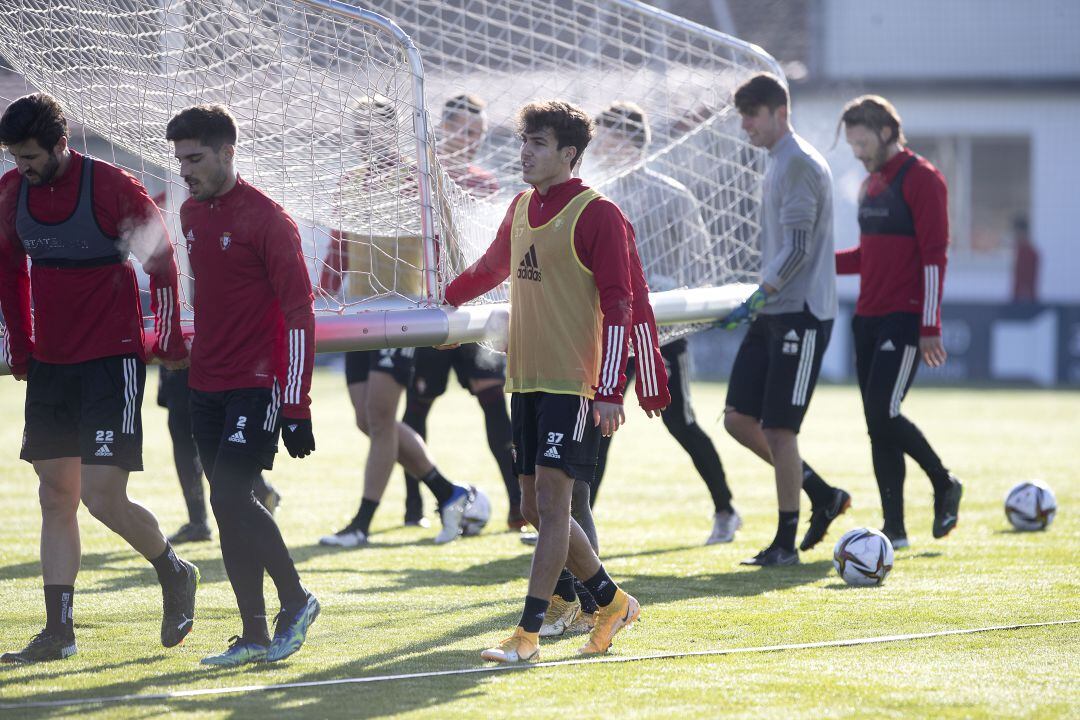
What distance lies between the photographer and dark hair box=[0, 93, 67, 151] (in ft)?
17.6

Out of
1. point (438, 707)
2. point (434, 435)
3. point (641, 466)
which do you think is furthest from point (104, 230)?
point (434, 435)

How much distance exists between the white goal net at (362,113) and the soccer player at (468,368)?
0.07 ft

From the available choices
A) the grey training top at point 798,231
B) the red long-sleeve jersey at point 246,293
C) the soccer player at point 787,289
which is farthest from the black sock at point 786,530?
the red long-sleeve jersey at point 246,293

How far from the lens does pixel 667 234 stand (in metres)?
8.27

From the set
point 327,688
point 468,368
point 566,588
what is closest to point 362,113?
point 566,588

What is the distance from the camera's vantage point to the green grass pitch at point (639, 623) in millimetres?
4898

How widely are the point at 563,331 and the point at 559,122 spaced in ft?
2.41

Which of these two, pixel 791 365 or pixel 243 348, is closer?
pixel 243 348

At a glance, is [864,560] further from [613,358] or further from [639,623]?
[613,358]

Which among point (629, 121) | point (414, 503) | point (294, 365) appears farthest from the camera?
point (414, 503)

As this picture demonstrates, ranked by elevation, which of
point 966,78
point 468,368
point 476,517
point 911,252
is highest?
point 966,78

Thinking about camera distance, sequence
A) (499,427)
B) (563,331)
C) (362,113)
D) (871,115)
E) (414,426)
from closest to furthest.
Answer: (563,331) → (362,113) → (871,115) → (499,427) → (414,426)

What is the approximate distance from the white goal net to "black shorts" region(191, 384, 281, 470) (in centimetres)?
82

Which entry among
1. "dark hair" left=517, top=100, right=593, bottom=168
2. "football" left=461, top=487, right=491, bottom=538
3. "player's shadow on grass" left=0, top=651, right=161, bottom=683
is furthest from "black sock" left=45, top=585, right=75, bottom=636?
"football" left=461, top=487, right=491, bottom=538
